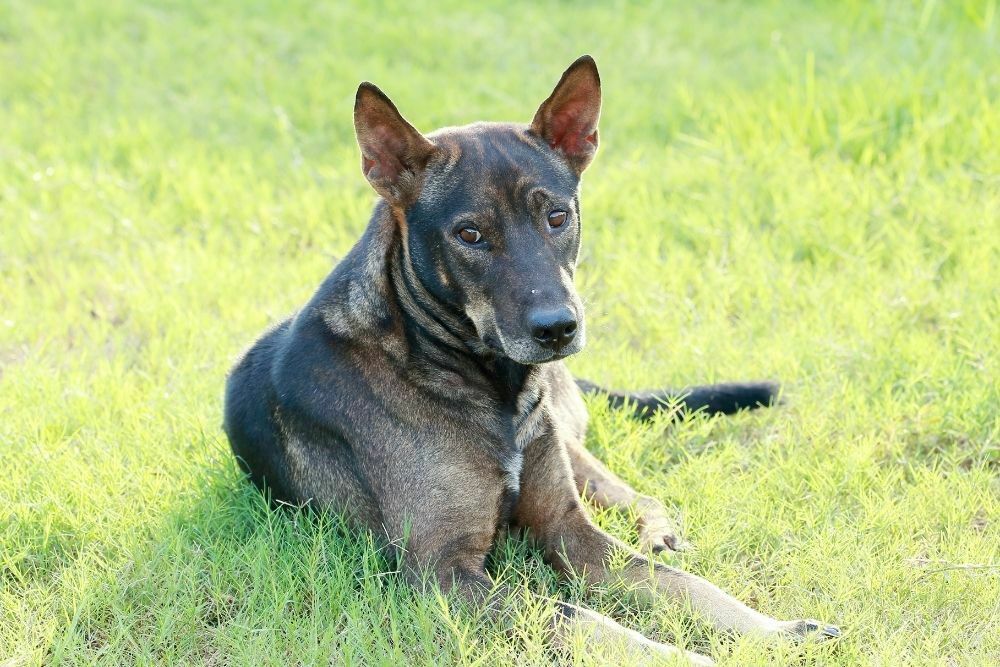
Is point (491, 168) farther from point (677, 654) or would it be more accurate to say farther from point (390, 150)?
point (677, 654)

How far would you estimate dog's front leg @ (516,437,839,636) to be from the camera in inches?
144

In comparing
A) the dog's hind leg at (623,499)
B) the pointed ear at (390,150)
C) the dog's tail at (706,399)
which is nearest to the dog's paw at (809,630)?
the dog's hind leg at (623,499)

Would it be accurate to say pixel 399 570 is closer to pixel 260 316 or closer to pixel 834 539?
pixel 834 539

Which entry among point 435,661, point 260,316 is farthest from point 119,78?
point 435,661

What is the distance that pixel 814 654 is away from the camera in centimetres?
352

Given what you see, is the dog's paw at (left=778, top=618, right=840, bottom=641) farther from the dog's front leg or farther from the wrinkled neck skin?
the wrinkled neck skin

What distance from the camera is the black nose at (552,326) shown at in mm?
3703

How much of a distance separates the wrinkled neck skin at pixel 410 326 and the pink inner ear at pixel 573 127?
607 millimetres

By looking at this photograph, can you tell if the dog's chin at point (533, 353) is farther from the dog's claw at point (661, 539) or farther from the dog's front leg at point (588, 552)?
the dog's claw at point (661, 539)

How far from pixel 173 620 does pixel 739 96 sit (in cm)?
590

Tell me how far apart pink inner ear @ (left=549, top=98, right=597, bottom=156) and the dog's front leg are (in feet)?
3.32

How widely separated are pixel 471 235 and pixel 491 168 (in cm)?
23

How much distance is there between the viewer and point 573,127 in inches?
165

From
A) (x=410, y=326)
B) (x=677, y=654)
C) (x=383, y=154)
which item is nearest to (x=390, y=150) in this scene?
(x=383, y=154)
